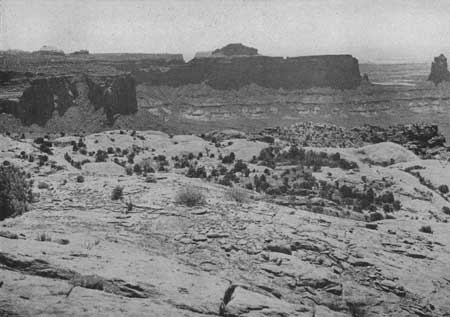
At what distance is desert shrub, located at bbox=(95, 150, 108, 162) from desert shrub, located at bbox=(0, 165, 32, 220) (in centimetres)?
2092

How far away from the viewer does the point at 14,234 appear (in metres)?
10.8

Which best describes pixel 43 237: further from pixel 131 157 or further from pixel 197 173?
pixel 131 157

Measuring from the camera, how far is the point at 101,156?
124 feet

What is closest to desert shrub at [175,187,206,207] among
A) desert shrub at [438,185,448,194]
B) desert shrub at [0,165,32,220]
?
desert shrub at [0,165,32,220]

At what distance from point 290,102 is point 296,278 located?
109585mm

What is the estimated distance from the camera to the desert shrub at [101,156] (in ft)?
117

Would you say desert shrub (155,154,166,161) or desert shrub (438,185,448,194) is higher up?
desert shrub (155,154,166,161)

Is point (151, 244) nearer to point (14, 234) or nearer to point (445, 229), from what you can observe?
point (14, 234)

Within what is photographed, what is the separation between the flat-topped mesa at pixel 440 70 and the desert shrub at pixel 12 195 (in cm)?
13850

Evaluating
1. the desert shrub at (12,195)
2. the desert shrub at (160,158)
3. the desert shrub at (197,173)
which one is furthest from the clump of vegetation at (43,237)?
the desert shrub at (160,158)

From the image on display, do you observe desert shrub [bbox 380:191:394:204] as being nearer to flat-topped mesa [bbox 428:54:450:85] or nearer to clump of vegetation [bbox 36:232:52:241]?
clump of vegetation [bbox 36:232:52:241]

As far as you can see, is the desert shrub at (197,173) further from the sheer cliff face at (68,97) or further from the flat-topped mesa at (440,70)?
the flat-topped mesa at (440,70)

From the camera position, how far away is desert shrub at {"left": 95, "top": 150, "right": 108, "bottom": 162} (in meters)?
35.6

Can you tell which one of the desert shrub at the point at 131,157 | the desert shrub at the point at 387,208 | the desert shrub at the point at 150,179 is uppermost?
the desert shrub at the point at 150,179
